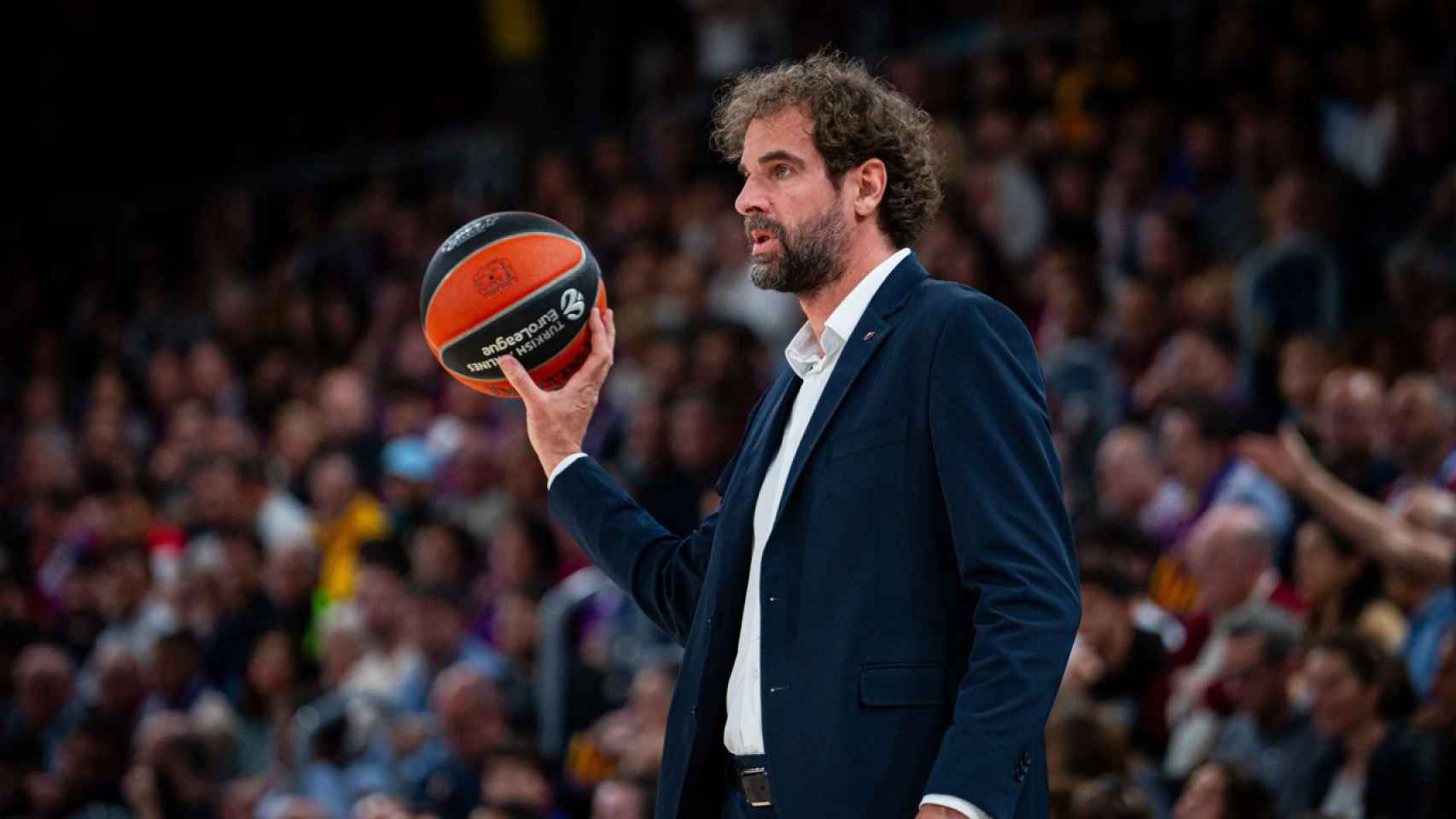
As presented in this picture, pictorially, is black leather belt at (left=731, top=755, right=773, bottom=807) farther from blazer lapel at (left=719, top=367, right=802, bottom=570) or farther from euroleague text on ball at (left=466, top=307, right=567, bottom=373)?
euroleague text on ball at (left=466, top=307, right=567, bottom=373)

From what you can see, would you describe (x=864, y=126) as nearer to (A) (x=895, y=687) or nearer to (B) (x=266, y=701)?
(A) (x=895, y=687)

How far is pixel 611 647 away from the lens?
22.4 ft

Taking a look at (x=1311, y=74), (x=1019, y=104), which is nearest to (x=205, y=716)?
(x=1019, y=104)

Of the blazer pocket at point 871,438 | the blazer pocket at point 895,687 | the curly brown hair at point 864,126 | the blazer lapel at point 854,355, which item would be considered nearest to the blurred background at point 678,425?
the curly brown hair at point 864,126

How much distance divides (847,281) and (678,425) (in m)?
4.50

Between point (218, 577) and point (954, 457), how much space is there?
6.88 m

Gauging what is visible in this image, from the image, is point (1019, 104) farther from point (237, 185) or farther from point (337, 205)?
point (237, 185)

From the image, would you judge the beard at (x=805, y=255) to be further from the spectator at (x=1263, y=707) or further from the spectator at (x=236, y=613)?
the spectator at (x=236, y=613)

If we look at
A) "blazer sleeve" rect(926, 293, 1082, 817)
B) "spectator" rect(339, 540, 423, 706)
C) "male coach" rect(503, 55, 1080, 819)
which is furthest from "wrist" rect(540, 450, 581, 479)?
"spectator" rect(339, 540, 423, 706)

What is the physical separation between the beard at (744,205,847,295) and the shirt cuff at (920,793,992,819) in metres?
0.82

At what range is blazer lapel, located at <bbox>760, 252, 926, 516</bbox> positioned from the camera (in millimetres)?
2816

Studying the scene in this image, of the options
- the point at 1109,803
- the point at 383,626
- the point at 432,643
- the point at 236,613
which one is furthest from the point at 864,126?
the point at 236,613

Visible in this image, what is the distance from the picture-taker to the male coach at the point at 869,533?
2594 millimetres

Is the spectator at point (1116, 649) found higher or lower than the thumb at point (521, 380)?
lower
